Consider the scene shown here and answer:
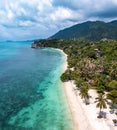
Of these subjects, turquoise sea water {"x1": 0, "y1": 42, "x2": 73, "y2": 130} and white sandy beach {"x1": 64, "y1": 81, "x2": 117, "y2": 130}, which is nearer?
white sandy beach {"x1": 64, "y1": 81, "x2": 117, "y2": 130}

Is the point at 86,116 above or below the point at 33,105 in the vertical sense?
above

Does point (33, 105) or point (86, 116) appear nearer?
point (86, 116)

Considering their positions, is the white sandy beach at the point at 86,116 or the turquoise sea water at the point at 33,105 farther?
the turquoise sea water at the point at 33,105

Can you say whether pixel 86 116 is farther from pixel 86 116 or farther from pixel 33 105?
pixel 33 105

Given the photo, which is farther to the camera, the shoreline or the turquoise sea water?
the turquoise sea water

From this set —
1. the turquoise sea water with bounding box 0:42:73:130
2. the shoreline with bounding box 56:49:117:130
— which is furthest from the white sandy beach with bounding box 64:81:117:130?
the turquoise sea water with bounding box 0:42:73:130

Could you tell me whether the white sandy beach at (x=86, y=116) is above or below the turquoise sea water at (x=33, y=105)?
above

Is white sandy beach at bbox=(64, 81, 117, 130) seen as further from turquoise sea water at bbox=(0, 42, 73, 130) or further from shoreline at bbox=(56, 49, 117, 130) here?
turquoise sea water at bbox=(0, 42, 73, 130)

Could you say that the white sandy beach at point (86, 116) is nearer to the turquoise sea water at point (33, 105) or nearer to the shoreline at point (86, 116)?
the shoreline at point (86, 116)

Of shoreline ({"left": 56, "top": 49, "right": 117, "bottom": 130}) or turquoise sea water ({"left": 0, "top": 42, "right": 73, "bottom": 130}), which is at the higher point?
shoreline ({"left": 56, "top": 49, "right": 117, "bottom": 130})

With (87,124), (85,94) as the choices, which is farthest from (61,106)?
(87,124)

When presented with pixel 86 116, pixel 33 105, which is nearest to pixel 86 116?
pixel 86 116

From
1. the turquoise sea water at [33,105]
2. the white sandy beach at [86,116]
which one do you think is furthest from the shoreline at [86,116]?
the turquoise sea water at [33,105]
